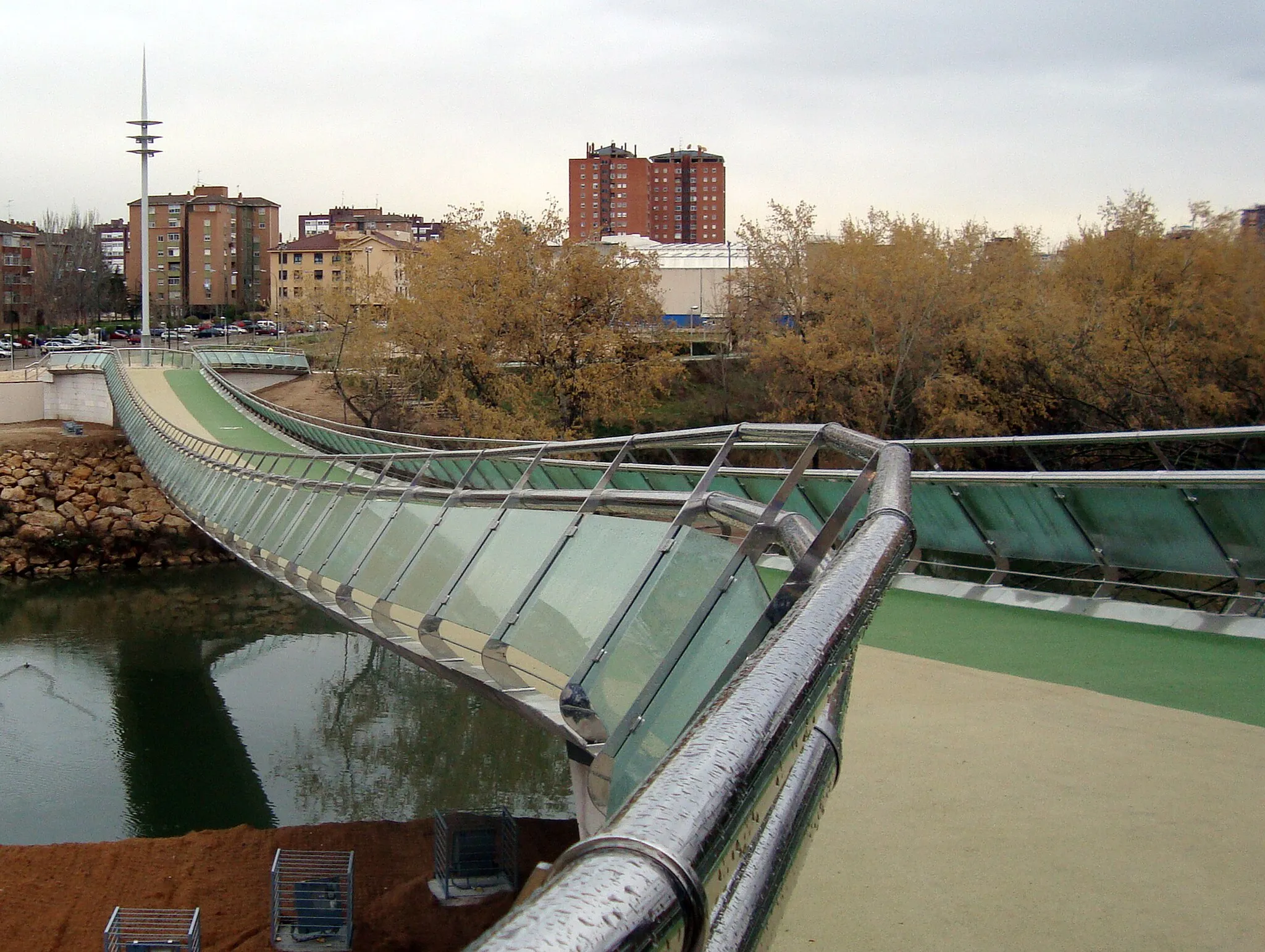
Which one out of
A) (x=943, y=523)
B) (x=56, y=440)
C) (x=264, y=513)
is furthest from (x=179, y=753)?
(x=56, y=440)

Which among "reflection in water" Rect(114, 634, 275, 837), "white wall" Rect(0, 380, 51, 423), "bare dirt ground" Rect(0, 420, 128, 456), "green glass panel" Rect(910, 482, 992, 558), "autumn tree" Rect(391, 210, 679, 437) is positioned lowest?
"reflection in water" Rect(114, 634, 275, 837)

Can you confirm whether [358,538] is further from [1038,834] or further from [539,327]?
[539,327]

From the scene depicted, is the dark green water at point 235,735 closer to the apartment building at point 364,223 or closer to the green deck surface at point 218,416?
the green deck surface at point 218,416

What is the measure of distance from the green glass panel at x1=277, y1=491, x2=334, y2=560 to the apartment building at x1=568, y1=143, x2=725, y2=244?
14653cm

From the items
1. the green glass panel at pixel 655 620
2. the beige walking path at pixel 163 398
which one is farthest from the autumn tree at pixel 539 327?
the green glass panel at pixel 655 620

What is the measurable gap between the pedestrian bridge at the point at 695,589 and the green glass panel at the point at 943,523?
0.03 metres

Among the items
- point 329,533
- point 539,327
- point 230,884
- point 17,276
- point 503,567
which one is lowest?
point 230,884

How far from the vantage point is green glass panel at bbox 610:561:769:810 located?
3.00 meters

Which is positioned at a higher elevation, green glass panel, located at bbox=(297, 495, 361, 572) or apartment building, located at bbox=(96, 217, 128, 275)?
apartment building, located at bbox=(96, 217, 128, 275)

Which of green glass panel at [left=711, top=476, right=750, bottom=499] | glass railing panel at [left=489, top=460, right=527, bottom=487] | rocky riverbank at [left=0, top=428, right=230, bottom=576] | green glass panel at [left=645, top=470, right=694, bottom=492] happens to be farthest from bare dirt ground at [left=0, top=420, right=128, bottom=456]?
green glass panel at [left=711, top=476, right=750, bottom=499]

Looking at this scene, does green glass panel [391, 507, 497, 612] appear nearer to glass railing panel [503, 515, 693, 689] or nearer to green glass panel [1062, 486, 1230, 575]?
glass railing panel [503, 515, 693, 689]

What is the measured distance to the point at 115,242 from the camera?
15188 cm

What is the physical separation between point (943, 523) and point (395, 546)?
4.62m

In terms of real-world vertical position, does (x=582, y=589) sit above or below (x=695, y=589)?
below
